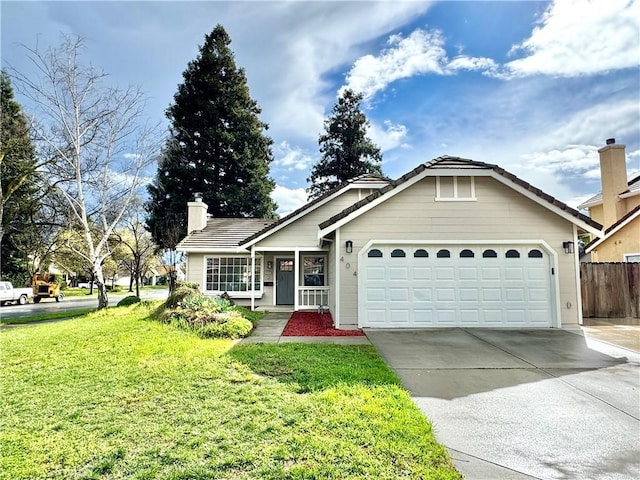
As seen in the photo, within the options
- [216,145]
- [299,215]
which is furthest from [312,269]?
[216,145]

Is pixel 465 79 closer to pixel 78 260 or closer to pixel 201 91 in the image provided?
pixel 201 91

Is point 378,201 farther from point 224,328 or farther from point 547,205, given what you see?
point 224,328

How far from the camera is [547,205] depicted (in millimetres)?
10047

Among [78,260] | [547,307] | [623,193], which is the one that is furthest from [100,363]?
[78,260]

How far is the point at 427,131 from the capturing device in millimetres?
15883

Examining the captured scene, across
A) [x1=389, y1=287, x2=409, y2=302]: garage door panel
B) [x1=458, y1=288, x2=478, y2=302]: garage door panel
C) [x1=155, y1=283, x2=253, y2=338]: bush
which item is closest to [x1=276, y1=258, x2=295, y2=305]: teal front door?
[x1=155, y1=283, x2=253, y2=338]: bush

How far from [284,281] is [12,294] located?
19.2 metres

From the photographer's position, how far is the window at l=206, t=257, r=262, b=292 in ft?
52.4

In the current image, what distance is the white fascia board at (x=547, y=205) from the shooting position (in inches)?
391

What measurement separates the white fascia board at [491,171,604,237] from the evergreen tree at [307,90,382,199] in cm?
2279

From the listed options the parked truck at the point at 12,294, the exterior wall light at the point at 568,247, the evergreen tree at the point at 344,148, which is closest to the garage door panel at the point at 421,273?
the exterior wall light at the point at 568,247

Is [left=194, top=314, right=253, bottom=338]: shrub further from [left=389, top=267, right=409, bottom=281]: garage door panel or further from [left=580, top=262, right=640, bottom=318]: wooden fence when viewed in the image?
[left=580, top=262, right=640, bottom=318]: wooden fence

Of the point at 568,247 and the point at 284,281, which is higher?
the point at 568,247

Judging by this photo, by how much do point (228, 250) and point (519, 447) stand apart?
45.3 ft
